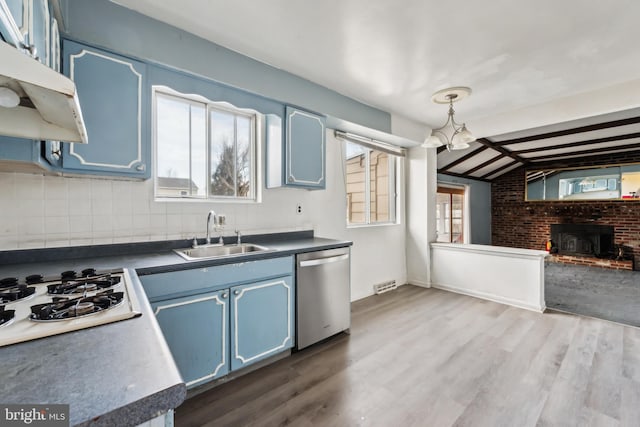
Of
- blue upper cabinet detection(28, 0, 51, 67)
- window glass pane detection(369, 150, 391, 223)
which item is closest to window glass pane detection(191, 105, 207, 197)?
blue upper cabinet detection(28, 0, 51, 67)

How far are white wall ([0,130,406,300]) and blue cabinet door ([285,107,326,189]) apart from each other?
12.5 inches

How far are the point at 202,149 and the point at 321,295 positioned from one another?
166cm

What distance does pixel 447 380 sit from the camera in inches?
80.9

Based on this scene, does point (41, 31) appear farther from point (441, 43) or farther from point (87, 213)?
point (441, 43)

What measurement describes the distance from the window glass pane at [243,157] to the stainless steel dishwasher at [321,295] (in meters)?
0.92

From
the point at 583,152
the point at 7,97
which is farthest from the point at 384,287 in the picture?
the point at 583,152

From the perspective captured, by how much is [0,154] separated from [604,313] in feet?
17.5

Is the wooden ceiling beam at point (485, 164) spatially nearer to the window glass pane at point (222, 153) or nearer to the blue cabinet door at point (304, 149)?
the blue cabinet door at point (304, 149)

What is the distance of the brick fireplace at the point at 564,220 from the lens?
19.6 feet

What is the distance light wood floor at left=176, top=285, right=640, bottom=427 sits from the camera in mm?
1704

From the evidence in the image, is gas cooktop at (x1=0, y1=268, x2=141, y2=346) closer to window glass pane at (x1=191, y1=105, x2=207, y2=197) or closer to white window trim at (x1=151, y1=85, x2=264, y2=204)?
white window trim at (x1=151, y1=85, x2=264, y2=204)

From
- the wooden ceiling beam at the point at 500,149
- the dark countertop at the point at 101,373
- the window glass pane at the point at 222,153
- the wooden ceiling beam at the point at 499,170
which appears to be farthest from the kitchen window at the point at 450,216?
the dark countertop at the point at 101,373

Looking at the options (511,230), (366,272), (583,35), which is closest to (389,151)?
(366,272)

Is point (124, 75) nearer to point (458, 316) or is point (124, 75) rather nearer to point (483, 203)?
point (458, 316)
